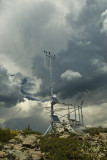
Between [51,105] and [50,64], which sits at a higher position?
[50,64]

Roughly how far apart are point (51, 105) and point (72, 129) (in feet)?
13.9

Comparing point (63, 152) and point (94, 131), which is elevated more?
point (94, 131)

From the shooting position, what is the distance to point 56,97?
25.9 metres

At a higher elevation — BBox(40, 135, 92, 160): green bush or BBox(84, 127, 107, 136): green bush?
BBox(84, 127, 107, 136): green bush

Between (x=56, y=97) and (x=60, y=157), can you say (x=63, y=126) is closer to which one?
(x=56, y=97)

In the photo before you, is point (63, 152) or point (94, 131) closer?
point (63, 152)

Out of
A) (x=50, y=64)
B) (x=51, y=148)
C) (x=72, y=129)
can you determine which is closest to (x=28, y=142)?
(x=51, y=148)

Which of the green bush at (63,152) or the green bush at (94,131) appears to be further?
the green bush at (94,131)

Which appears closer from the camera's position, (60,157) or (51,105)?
(60,157)

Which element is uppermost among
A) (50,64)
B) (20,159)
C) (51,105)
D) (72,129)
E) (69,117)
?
(50,64)

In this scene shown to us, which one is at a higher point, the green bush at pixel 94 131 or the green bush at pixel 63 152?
the green bush at pixel 94 131

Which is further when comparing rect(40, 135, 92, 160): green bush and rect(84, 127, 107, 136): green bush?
rect(84, 127, 107, 136): green bush

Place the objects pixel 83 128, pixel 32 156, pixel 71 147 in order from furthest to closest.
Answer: pixel 83 128 → pixel 71 147 → pixel 32 156

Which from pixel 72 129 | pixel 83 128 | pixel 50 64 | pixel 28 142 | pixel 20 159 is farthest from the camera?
pixel 50 64
